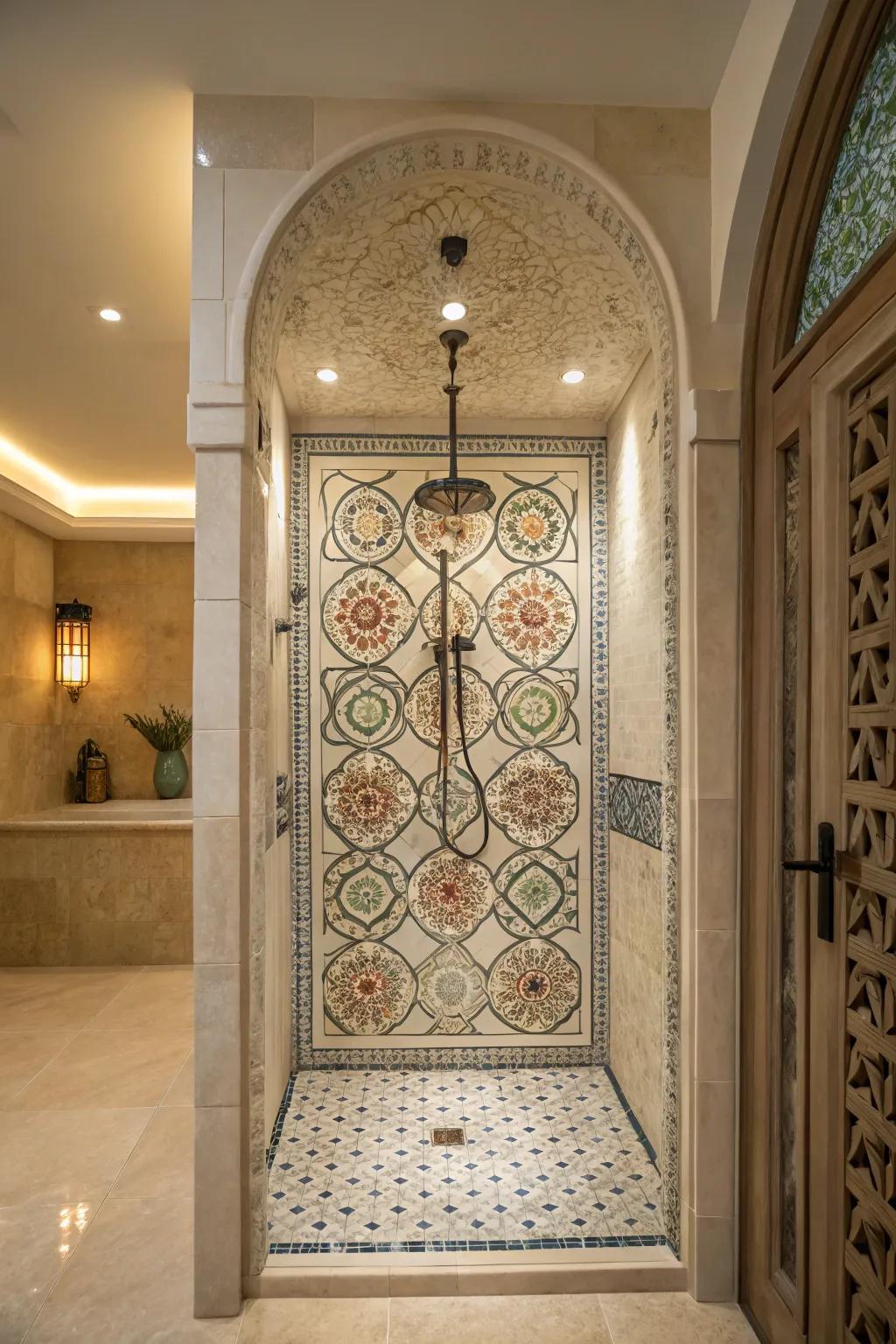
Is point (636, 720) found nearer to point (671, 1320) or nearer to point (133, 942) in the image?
point (671, 1320)

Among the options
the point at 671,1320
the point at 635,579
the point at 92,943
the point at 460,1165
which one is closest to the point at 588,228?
the point at 635,579

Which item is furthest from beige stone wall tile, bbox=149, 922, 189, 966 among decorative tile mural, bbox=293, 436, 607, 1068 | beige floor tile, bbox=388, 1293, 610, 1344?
beige floor tile, bbox=388, 1293, 610, 1344

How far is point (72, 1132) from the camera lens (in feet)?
8.50

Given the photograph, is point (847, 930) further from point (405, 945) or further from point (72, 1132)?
point (72, 1132)

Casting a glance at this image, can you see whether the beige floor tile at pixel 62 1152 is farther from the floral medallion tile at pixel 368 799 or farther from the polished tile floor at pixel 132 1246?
the floral medallion tile at pixel 368 799

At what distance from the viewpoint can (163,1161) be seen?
242 centimetres

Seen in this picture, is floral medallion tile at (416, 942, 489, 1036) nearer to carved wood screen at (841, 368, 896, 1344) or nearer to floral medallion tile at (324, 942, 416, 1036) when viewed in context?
floral medallion tile at (324, 942, 416, 1036)

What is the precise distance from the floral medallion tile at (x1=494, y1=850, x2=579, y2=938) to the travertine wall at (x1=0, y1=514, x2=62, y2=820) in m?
2.92

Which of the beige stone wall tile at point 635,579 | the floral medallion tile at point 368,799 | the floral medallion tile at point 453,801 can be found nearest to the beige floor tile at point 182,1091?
the floral medallion tile at point 368,799

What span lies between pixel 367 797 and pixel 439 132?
2176 millimetres

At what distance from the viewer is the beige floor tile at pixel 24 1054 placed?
2.93 m

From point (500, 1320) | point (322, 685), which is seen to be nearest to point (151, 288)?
point (322, 685)

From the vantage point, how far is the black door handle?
1467 millimetres

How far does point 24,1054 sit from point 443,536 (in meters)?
2.61
